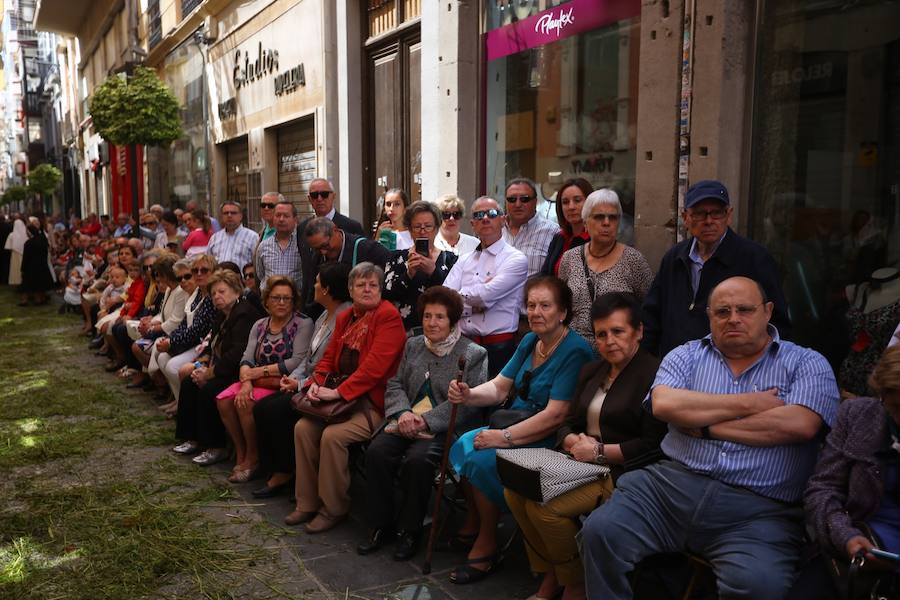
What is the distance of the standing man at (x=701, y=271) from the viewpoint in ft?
13.7

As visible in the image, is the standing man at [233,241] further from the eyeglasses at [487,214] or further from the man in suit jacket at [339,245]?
the eyeglasses at [487,214]

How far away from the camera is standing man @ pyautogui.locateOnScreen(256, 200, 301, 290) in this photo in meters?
7.63

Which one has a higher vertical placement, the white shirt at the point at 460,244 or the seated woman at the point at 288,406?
the white shirt at the point at 460,244

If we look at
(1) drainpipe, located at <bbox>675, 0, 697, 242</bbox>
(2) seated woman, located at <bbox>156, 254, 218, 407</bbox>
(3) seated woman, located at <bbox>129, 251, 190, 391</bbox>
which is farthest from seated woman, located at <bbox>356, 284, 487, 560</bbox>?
(3) seated woman, located at <bbox>129, 251, 190, 391</bbox>

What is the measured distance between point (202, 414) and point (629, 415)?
3.96 meters

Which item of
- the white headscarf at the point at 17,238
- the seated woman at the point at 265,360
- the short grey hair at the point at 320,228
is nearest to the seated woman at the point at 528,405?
the seated woman at the point at 265,360

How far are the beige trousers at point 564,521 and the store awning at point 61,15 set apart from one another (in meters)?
35.9

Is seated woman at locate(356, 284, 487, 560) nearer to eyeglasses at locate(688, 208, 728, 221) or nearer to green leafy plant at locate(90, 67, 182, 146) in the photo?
eyeglasses at locate(688, 208, 728, 221)

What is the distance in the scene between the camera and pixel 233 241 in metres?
9.45

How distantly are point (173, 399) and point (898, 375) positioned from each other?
709cm

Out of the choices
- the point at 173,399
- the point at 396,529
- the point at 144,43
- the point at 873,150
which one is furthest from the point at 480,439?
the point at 144,43

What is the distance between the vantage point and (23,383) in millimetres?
9547

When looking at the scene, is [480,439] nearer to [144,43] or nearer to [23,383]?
[23,383]

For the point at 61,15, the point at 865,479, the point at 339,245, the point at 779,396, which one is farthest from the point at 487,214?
the point at 61,15
